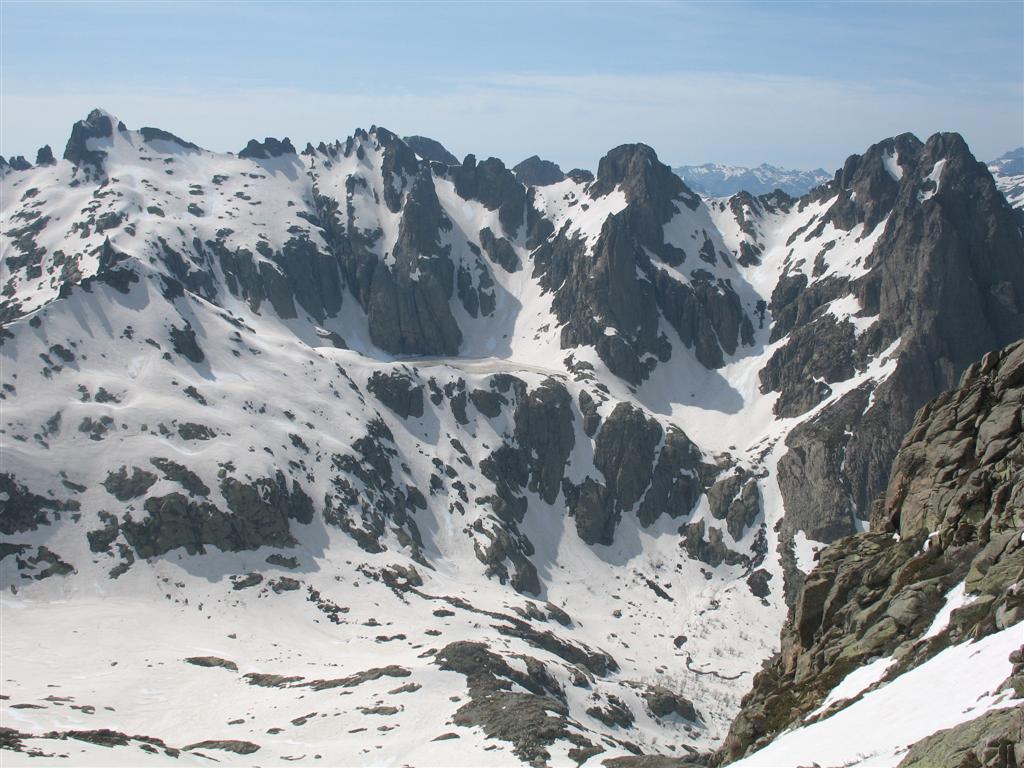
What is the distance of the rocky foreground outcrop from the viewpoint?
3488cm

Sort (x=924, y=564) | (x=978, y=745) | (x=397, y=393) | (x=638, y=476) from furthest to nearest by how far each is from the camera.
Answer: (x=638, y=476) → (x=397, y=393) → (x=924, y=564) → (x=978, y=745)

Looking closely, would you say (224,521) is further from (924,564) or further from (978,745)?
(978,745)

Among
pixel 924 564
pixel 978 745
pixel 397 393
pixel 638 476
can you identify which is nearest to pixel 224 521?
pixel 397 393

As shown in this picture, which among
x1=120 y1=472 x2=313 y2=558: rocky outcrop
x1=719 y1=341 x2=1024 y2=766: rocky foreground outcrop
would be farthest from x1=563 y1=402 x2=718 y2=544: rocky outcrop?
x1=719 y1=341 x2=1024 y2=766: rocky foreground outcrop

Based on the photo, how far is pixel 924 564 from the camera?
134 feet

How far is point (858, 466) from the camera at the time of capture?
6939 inches

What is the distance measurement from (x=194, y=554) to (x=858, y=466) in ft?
420

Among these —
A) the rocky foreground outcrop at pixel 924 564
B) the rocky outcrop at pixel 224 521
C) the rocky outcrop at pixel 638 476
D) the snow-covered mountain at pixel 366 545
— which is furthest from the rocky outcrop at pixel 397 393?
the rocky foreground outcrop at pixel 924 564

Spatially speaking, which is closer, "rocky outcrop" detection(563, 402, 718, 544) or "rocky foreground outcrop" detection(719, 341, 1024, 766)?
"rocky foreground outcrop" detection(719, 341, 1024, 766)

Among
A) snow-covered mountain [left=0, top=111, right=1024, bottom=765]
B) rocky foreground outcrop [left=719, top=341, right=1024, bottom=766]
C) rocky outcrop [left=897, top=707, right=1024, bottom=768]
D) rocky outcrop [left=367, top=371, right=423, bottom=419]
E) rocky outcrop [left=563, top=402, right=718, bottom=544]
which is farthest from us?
rocky outcrop [left=367, top=371, right=423, bottom=419]

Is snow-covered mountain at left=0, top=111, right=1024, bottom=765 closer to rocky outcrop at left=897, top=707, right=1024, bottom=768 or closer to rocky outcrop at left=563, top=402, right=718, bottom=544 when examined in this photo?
rocky outcrop at left=563, top=402, right=718, bottom=544

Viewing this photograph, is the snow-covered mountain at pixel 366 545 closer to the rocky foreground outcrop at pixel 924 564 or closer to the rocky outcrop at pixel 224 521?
the rocky outcrop at pixel 224 521

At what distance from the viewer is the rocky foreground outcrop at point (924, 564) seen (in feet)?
114

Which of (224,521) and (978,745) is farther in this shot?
(224,521)
